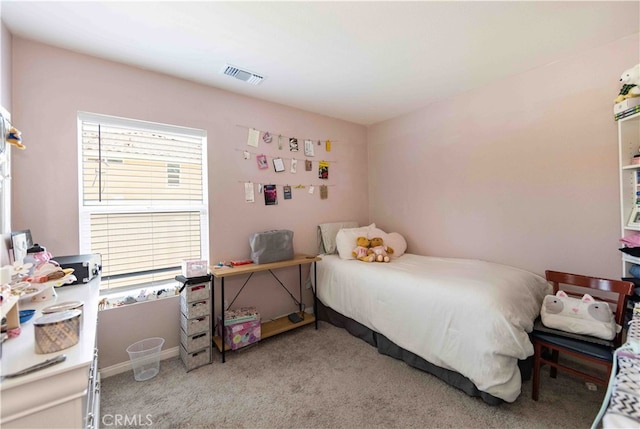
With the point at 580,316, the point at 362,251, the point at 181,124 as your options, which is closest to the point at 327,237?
the point at 362,251

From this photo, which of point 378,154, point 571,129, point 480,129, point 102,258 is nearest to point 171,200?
point 102,258

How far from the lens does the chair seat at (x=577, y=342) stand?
5.08 feet

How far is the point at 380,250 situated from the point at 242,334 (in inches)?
62.4

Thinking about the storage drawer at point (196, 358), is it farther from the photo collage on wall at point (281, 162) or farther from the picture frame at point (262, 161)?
the picture frame at point (262, 161)

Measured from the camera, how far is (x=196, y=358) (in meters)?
2.15

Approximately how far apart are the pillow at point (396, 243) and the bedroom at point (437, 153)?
0.19 m

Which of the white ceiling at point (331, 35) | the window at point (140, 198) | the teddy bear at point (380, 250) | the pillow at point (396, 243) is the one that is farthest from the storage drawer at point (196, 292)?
the pillow at point (396, 243)

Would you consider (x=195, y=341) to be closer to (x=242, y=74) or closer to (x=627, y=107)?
(x=242, y=74)

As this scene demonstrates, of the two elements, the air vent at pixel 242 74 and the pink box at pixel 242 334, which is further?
the pink box at pixel 242 334

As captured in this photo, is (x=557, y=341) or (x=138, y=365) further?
(x=138, y=365)

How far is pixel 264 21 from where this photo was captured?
1.66 metres

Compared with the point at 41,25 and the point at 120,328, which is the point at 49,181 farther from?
the point at 120,328

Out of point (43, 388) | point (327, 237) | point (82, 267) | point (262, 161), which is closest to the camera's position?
point (43, 388)

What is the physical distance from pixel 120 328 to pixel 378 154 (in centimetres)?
338
